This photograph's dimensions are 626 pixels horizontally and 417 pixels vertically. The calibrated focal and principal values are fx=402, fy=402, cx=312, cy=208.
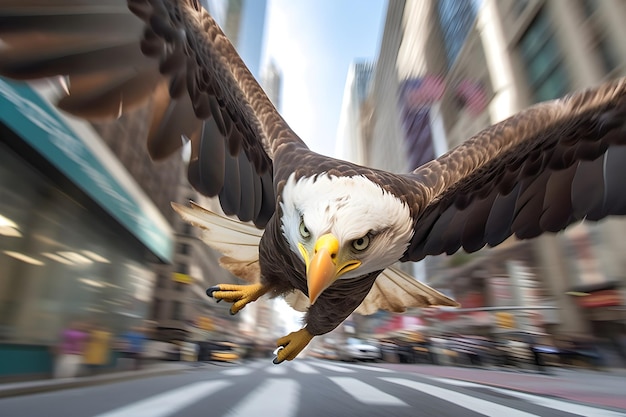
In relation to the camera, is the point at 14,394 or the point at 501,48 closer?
the point at 14,394

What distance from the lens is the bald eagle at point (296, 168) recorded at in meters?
2.06

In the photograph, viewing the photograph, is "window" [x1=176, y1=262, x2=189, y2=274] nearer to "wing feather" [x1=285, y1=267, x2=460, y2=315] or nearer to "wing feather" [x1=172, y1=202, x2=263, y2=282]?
"wing feather" [x1=172, y1=202, x2=263, y2=282]

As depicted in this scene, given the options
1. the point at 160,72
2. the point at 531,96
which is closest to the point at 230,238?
the point at 160,72

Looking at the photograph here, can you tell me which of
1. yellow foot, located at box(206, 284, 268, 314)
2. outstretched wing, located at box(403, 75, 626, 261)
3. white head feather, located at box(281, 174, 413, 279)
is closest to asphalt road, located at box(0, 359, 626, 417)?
yellow foot, located at box(206, 284, 268, 314)

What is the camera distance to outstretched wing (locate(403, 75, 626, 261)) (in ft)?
9.57

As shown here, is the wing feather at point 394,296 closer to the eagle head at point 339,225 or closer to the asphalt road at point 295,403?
the asphalt road at point 295,403

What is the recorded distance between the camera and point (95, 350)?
8031 millimetres

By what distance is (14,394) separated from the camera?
193 inches

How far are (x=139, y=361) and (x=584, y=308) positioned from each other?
14.6 meters

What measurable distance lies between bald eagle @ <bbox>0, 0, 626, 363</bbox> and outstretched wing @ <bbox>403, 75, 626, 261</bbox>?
0.4 inches

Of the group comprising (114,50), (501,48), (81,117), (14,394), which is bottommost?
(14,394)

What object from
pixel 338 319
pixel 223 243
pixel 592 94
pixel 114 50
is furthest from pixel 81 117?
pixel 592 94

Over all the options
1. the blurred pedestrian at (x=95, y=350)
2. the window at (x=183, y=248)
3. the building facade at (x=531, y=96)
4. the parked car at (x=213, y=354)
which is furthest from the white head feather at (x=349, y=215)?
the window at (x=183, y=248)

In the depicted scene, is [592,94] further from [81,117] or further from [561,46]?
[561,46]
